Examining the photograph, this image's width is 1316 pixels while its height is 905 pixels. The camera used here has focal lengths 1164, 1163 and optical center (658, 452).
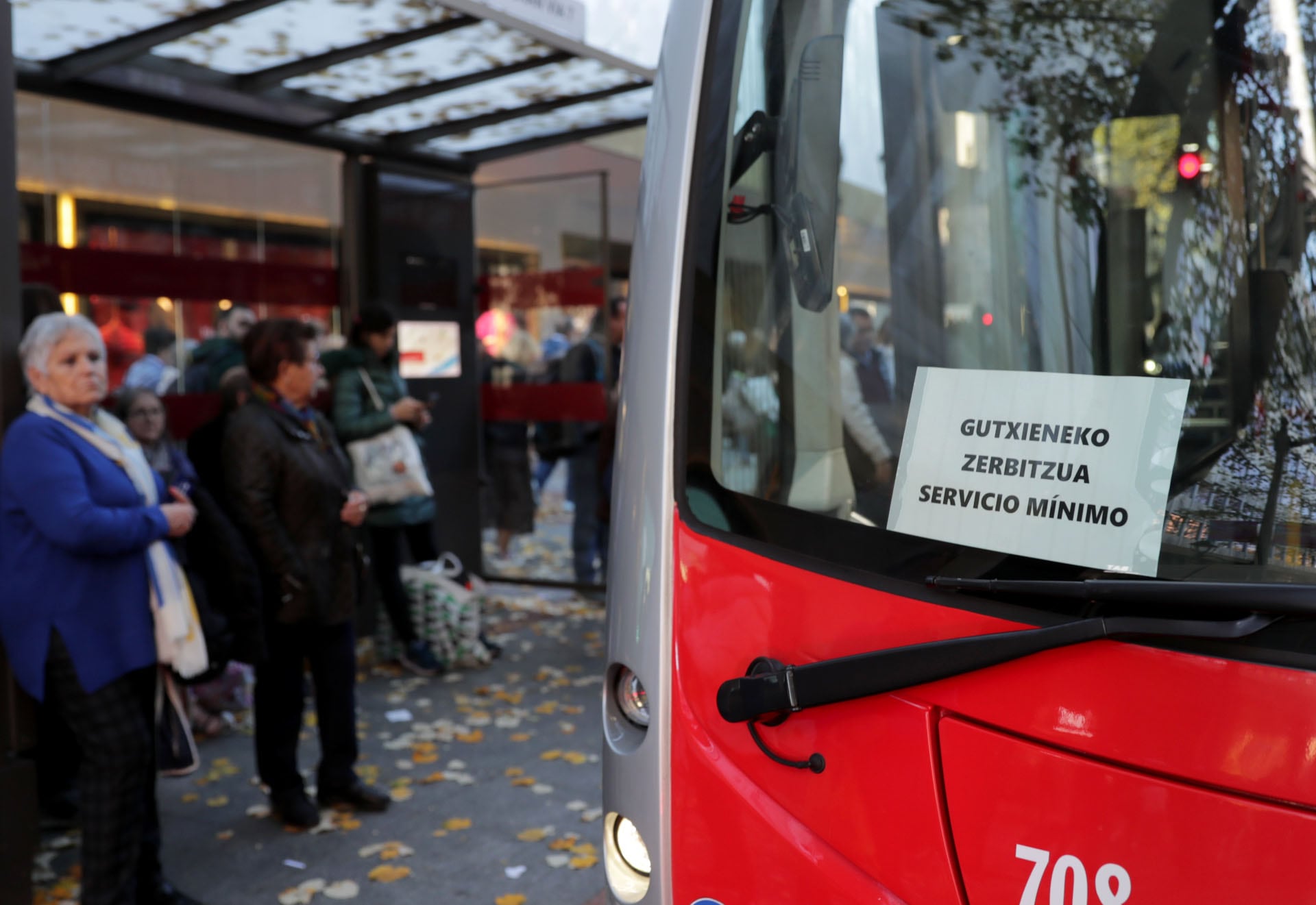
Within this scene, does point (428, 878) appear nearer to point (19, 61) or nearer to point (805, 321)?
point (805, 321)

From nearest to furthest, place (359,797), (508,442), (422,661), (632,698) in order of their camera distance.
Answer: (632,698) → (359,797) → (422,661) → (508,442)

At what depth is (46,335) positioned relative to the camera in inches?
131

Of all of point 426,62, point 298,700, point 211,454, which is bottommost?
point 298,700

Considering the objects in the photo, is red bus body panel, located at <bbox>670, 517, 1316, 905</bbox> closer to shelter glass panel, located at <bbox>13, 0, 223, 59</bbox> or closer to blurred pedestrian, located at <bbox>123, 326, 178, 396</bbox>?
shelter glass panel, located at <bbox>13, 0, 223, 59</bbox>

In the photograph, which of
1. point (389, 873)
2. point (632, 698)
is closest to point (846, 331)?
point (632, 698)

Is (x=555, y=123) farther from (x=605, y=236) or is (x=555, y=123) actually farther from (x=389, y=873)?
(x=389, y=873)

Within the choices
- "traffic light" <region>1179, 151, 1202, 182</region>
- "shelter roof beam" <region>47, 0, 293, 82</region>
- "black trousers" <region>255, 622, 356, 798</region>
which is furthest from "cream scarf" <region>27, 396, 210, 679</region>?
"traffic light" <region>1179, 151, 1202, 182</region>

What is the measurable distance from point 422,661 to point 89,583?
3.38m

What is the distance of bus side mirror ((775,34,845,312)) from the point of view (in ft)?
6.52

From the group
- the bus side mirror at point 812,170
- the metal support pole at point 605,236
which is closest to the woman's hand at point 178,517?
the bus side mirror at point 812,170

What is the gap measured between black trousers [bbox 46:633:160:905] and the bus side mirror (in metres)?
2.49

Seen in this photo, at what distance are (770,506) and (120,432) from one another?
8.09 feet

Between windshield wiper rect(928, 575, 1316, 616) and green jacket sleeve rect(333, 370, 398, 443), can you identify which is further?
green jacket sleeve rect(333, 370, 398, 443)

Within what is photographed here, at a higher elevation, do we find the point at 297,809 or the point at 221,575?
the point at 221,575
